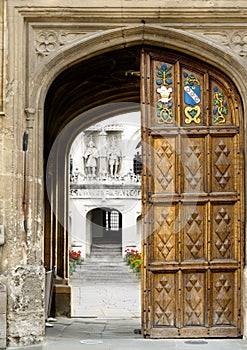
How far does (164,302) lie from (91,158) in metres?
34.7

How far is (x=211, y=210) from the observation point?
949 centimetres

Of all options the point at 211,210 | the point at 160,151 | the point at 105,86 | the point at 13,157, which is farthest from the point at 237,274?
the point at 105,86

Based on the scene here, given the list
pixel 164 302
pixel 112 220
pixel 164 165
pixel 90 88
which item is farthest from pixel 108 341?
pixel 112 220

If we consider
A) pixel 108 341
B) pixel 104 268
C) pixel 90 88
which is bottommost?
pixel 104 268

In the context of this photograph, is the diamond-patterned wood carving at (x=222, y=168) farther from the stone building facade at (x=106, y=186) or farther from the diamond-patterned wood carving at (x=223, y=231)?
the stone building facade at (x=106, y=186)

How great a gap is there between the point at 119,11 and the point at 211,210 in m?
2.72

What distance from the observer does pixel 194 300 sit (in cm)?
945

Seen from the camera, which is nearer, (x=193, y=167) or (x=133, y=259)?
→ (x=193, y=167)

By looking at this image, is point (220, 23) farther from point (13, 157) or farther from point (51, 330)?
point (51, 330)

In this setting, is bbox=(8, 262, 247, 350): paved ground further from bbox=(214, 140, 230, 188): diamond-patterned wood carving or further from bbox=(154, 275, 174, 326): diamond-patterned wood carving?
bbox=(214, 140, 230, 188): diamond-patterned wood carving

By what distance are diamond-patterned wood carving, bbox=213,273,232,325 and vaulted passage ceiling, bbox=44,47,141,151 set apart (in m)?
3.47

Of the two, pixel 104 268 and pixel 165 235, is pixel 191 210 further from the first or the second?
pixel 104 268

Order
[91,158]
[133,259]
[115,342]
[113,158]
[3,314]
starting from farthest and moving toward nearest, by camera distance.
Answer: [91,158], [113,158], [133,259], [115,342], [3,314]

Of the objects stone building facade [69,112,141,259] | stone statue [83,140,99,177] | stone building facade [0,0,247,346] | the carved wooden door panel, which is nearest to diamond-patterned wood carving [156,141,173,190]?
the carved wooden door panel
